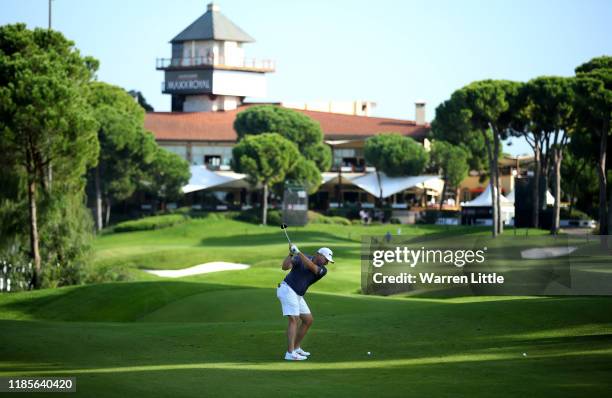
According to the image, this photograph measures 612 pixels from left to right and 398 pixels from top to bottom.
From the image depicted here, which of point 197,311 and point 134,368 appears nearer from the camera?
point 134,368

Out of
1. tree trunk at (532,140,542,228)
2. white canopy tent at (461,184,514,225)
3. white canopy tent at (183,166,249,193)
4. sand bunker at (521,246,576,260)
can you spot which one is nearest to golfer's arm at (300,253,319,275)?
sand bunker at (521,246,576,260)

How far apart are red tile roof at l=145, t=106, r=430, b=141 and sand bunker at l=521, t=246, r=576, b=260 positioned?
80899 millimetres

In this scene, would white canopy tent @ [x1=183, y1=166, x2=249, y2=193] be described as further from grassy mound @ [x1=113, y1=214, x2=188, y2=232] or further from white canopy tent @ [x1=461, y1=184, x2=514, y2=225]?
white canopy tent @ [x1=461, y1=184, x2=514, y2=225]

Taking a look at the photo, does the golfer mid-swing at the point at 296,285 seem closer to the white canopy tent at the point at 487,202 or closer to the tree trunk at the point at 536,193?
the tree trunk at the point at 536,193

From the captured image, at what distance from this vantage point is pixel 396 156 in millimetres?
111125

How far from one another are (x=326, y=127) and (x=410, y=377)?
364ft

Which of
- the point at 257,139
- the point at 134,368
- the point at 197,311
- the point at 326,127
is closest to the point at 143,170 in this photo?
the point at 257,139

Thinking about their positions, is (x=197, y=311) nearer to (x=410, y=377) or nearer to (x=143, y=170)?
(x=410, y=377)

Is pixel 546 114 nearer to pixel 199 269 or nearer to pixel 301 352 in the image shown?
pixel 199 269

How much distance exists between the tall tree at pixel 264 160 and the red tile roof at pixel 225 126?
73.7ft

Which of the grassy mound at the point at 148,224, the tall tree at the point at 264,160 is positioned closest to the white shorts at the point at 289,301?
the grassy mound at the point at 148,224

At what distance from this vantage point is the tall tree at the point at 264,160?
98.4 m

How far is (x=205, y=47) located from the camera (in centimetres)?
14262

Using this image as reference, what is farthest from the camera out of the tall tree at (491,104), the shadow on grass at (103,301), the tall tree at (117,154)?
the tall tree at (117,154)
